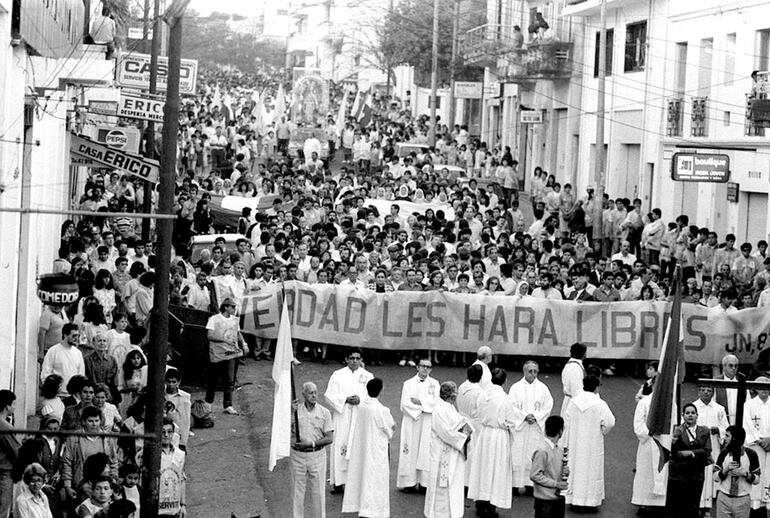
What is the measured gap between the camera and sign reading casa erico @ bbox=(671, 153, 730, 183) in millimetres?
25875

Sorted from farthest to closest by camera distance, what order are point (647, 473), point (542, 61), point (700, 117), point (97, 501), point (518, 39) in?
point (518, 39) < point (542, 61) < point (700, 117) < point (647, 473) < point (97, 501)

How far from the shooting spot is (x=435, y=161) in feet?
148

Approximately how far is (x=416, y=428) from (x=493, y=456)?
3.24 ft

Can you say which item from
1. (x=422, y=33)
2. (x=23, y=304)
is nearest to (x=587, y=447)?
(x=23, y=304)

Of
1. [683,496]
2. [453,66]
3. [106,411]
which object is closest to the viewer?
[106,411]

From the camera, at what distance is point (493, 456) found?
1492cm

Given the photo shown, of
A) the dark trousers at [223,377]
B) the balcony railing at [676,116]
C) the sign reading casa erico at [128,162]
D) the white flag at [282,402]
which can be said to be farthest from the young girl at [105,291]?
the balcony railing at [676,116]

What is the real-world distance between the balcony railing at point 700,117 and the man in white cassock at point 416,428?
1901 centimetres

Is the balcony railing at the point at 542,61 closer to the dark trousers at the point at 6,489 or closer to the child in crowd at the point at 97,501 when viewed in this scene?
the dark trousers at the point at 6,489

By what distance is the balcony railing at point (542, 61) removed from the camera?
43.8 metres

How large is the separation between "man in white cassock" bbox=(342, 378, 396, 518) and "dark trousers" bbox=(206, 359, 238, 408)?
13.5 feet

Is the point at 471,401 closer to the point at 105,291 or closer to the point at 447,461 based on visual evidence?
the point at 447,461

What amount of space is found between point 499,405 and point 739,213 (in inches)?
662

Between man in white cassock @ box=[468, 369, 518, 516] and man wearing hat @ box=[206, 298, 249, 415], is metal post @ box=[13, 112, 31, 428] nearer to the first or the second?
man wearing hat @ box=[206, 298, 249, 415]
